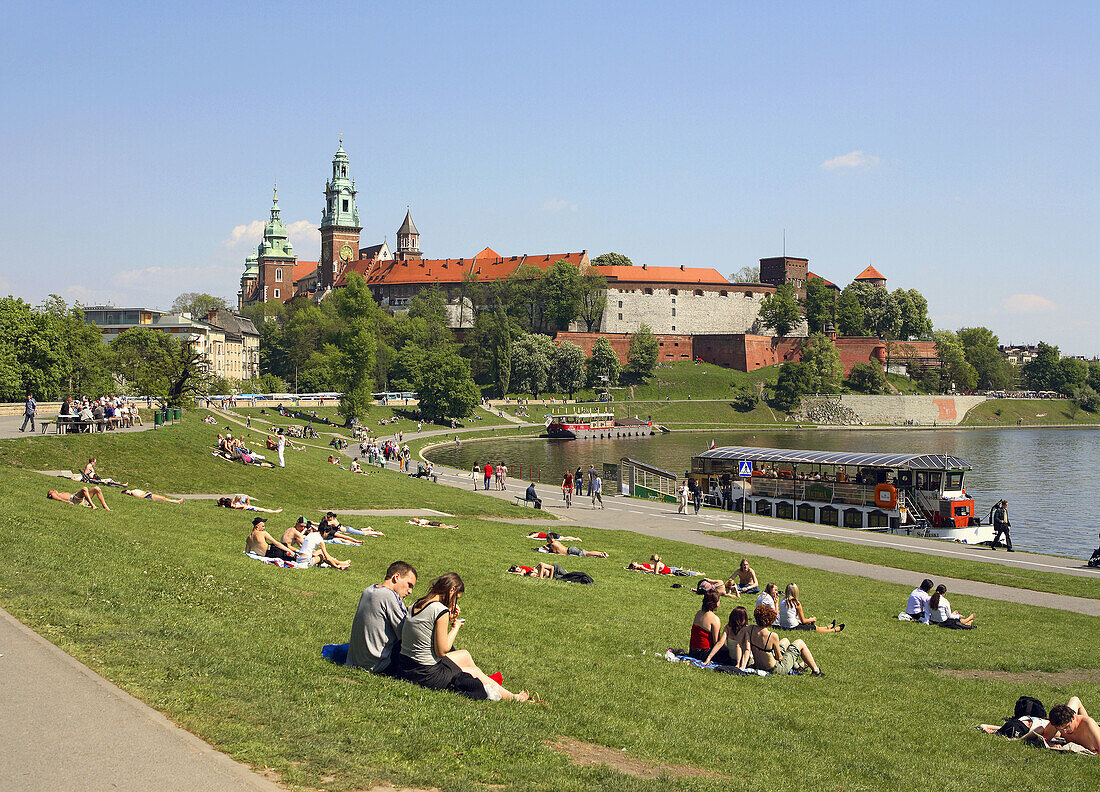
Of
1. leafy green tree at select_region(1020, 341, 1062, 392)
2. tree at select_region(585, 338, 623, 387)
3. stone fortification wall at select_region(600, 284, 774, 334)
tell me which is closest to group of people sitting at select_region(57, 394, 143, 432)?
tree at select_region(585, 338, 623, 387)

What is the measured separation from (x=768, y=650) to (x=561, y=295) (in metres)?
127

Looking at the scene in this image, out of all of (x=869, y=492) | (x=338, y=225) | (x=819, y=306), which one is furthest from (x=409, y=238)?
(x=869, y=492)

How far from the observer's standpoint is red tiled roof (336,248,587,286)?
502 ft

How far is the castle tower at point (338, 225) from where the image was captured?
165000 mm

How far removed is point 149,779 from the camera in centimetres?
633

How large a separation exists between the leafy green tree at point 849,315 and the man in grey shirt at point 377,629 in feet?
480

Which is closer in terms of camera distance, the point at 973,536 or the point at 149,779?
the point at 149,779

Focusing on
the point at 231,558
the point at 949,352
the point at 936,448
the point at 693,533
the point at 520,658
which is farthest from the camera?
the point at 949,352

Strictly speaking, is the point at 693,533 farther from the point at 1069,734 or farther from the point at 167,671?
the point at 167,671

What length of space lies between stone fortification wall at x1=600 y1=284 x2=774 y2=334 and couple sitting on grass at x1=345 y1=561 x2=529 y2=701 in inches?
5506

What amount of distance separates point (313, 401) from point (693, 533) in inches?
2610

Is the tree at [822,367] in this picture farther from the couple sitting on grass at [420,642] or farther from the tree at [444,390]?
the couple sitting on grass at [420,642]

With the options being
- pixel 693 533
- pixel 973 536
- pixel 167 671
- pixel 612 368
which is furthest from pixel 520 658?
pixel 612 368

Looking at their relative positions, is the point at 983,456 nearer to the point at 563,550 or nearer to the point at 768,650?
the point at 563,550
